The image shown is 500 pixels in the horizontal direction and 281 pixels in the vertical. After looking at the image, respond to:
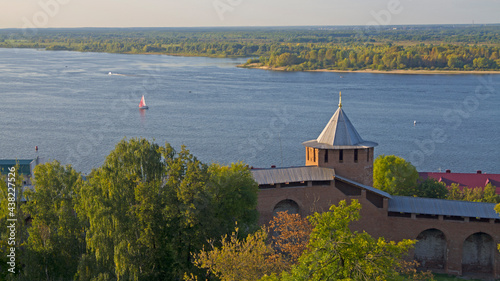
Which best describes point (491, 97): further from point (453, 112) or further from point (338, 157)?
point (338, 157)

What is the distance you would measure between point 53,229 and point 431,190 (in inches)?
704

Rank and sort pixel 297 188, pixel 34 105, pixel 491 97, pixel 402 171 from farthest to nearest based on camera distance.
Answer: pixel 491 97, pixel 34 105, pixel 402 171, pixel 297 188

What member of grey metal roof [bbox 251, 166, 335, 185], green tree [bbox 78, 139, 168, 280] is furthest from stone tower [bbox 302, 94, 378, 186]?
green tree [bbox 78, 139, 168, 280]

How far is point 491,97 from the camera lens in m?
73.1

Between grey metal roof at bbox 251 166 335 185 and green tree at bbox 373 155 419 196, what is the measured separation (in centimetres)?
874

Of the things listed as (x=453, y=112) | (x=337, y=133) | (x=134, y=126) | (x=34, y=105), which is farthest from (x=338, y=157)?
(x=34, y=105)

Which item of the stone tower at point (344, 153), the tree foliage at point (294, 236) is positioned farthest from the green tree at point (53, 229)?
the stone tower at point (344, 153)

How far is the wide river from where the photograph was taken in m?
45.4

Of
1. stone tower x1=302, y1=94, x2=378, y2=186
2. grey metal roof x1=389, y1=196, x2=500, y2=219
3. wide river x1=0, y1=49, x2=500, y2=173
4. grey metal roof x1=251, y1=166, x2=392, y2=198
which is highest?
wide river x1=0, y1=49, x2=500, y2=173

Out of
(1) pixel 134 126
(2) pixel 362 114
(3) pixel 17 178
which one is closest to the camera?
(3) pixel 17 178

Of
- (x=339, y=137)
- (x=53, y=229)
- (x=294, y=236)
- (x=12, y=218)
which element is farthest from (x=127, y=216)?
(x=339, y=137)

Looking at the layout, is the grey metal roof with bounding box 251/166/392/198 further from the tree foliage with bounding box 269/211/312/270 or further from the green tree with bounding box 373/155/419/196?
the green tree with bounding box 373/155/419/196

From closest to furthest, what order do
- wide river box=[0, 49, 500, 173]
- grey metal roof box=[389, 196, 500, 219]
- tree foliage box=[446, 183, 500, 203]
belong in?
→ grey metal roof box=[389, 196, 500, 219] → tree foliage box=[446, 183, 500, 203] → wide river box=[0, 49, 500, 173]

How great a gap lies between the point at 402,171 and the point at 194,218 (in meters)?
15.7
